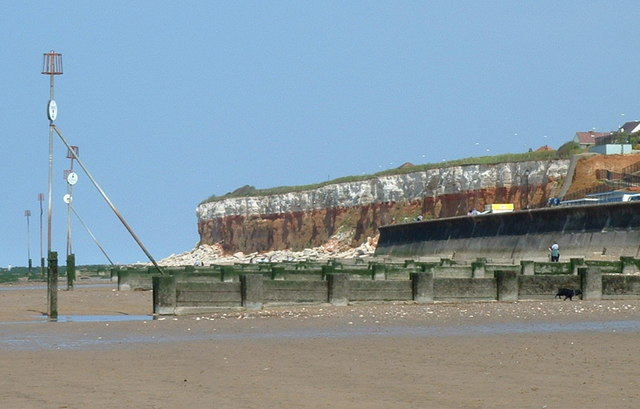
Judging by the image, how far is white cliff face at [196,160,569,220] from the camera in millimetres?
129925

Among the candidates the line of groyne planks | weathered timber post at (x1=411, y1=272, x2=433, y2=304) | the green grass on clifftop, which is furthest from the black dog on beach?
the green grass on clifftop

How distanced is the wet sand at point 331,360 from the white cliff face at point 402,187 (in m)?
103

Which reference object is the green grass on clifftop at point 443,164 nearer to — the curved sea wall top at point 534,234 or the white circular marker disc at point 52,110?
the curved sea wall top at point 534,234

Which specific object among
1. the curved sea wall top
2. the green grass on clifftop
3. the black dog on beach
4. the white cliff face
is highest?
the green grass on clifftop

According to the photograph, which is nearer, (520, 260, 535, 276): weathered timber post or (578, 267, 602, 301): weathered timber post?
(578, 267, 602, 301): weathered timber post

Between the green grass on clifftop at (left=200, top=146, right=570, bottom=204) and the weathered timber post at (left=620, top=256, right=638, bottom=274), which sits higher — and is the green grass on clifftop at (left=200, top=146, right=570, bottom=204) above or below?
above

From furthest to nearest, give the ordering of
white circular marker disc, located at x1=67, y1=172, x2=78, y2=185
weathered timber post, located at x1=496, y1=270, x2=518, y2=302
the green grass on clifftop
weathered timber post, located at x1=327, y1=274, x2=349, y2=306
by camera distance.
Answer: the green grass on clifftop → white circular marker disc, located at x1=67, y1=172, x2=78, y2=185 → weathered timber post, located at x1=496, y1=270, x2=518, y2=302 → weathered timber post, located at x1=327, y1=274, x2=349, y2=306

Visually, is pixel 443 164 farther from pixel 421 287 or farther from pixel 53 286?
pixel 53 286

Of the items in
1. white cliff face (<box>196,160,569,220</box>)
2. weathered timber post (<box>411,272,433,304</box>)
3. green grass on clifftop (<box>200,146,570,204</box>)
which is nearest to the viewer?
weathered timber post (<box>411,272,433,304</box>)

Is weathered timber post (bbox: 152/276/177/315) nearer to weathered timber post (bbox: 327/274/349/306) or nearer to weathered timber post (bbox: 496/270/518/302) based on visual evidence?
weathered timber post (bbox: 327/274/349/306)

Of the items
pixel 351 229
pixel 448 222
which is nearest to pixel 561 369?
pixel 448 222

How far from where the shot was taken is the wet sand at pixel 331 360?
12.3 m

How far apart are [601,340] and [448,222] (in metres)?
66.8

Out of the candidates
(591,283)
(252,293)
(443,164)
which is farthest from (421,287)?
(443,164)
